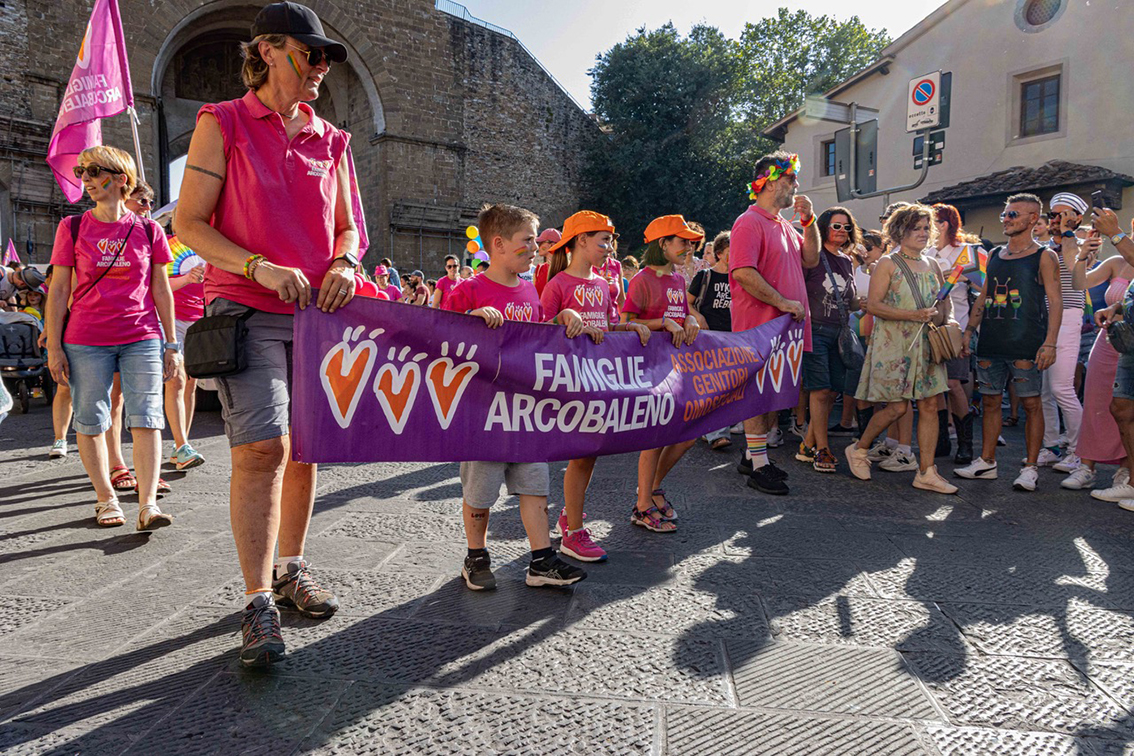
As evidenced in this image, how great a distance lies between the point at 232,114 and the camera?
256 cm

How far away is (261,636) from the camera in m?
2.40

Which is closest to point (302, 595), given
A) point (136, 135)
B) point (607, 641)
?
point (607, 641)

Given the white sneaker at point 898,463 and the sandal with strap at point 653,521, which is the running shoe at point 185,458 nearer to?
the sandal with strap at point 653,521

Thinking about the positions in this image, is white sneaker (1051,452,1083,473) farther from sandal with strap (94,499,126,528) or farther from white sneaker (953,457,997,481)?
sandal with strap (94,499,126,528)

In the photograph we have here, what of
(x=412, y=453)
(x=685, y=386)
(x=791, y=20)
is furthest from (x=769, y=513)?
(x=791, y=20)

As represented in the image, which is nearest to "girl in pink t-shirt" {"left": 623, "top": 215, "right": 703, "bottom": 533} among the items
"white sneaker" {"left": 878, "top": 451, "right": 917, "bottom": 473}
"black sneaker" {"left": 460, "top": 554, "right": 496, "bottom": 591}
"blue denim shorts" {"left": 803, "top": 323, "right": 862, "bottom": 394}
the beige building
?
"black sneaker" {"left": 460, "top": 554, "right": 496, "bottom": 591}

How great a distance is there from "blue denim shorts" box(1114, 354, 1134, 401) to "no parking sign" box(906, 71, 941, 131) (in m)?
6.26

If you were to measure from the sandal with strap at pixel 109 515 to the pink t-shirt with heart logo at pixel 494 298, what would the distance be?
7.62ft

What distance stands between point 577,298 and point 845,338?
11.0 feet

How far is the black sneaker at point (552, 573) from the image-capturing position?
3131mm

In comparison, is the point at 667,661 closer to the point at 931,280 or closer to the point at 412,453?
the point at 412,453

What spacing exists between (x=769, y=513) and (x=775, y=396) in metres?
0.70

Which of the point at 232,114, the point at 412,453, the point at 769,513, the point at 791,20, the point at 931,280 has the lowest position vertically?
the point at 769,513

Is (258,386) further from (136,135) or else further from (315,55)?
(136,135)
